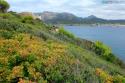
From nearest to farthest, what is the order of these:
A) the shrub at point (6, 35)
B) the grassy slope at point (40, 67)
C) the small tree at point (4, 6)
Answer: the grassy slope at point (40, 67), the shrub at point (6, 35), the small tree at point (4, 6)

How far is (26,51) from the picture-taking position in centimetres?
1423

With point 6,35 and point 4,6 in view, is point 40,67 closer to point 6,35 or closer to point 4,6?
point 6,35

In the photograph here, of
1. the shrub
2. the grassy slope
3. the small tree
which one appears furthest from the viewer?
the small tree

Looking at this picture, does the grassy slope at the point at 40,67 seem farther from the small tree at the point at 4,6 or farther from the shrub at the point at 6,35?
the small tree at the point at 4,6

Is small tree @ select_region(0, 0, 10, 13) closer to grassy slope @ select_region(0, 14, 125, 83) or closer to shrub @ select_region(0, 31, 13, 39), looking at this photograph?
shrub @ select_region(0, 31, 13, 39)

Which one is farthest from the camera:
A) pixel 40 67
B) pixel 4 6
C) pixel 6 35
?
pixel 4 6

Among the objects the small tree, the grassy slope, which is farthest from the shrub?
the small tree

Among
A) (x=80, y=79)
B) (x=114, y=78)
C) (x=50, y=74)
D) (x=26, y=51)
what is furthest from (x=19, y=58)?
(x=114, y=78)

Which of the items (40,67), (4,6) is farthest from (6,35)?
(4,6)

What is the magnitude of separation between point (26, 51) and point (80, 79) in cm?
239

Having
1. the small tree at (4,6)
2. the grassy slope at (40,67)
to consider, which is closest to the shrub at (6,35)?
the grassy slope at (40,67)

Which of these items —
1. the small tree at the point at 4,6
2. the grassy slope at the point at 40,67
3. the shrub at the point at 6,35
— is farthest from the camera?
the small tree at the point at 4,6

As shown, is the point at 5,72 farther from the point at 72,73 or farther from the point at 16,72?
the point at 72,73

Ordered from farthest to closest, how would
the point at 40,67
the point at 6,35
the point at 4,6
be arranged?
the point at 4,6, the point at 6,35, the point at 40,67
